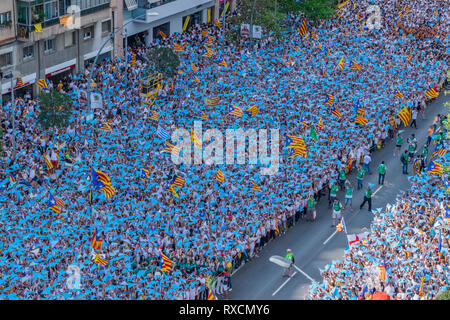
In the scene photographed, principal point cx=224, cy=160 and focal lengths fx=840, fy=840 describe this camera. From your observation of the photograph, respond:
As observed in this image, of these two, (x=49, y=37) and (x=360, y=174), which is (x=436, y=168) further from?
(x=49, y=37)

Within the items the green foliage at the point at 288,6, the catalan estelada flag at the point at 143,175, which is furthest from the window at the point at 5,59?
the green foliage at the point at 288,6

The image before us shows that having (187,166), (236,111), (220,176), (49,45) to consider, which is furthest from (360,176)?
(49,45)

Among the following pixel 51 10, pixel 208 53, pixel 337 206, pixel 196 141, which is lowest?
pixel 337 206

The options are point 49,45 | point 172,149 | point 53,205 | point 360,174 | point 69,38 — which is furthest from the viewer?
point 69,38

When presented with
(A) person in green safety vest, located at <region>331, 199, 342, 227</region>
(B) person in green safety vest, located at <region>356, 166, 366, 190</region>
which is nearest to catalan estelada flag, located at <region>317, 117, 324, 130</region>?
(B) person in green safety vest, located at <region>356, 166, 366, 190</region>

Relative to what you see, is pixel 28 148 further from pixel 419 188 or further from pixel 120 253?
pixel 419 188

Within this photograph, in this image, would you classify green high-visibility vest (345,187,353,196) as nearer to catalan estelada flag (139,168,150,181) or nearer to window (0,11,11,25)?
catalan estelada flag (139,168,150,181)
